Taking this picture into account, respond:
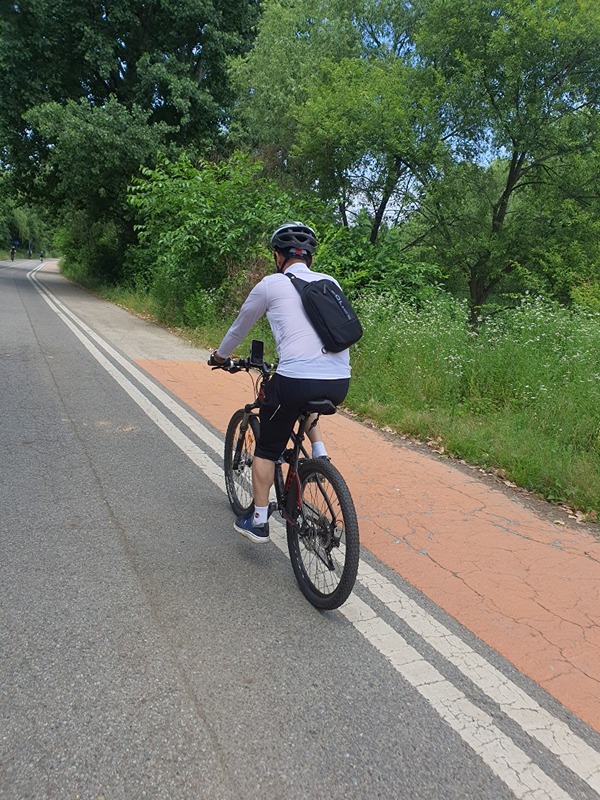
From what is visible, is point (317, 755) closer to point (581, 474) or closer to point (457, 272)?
point (581, 474)

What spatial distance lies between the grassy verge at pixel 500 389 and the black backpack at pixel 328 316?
2.85 meters

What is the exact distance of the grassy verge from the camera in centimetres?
523

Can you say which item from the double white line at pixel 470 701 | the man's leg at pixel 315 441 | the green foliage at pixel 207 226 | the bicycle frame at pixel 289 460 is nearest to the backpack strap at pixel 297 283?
the bicycle frame at pixel 289 460

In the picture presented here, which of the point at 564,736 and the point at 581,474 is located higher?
the point at 581,474

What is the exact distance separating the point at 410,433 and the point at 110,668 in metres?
4.62

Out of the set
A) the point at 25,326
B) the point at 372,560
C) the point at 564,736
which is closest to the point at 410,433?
the point at 372,560

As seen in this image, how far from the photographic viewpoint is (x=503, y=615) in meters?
3.09

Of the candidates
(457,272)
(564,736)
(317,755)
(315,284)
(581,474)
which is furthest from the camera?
(457,272)

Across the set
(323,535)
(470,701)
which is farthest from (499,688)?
(323,535)

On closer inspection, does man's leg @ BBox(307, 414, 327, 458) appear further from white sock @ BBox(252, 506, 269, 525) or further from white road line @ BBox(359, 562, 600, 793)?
white road line @ BBox(359, 562, 600, 793)

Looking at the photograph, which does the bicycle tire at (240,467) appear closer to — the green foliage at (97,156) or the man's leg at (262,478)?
the man's leg at (262,478)

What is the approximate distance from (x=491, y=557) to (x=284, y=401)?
1851 millimetres

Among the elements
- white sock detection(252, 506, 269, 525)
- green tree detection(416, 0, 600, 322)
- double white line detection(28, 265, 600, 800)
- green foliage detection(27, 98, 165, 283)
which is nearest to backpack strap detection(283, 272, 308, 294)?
white sock detection(252, 506, 269, 525)

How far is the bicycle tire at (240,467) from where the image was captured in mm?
3881
